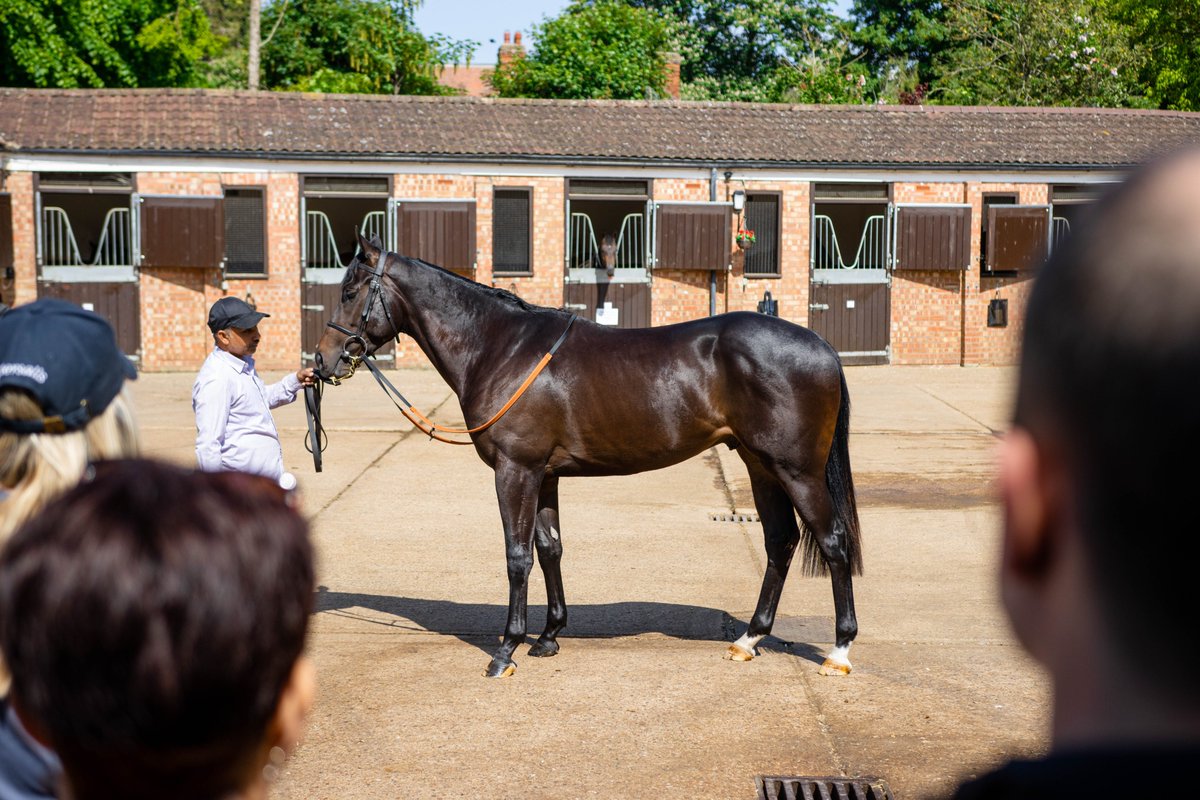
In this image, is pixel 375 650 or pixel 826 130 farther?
pixel 826 130

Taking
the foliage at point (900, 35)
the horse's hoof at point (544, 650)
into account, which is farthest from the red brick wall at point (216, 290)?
the foliage at point (900, 35)

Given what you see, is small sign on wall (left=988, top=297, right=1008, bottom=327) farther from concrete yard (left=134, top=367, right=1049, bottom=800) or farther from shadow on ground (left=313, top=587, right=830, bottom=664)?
shadow on ground (left=313, top=587, right=830, bottom=664)

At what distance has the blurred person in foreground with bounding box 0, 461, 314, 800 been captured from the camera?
3.80ft

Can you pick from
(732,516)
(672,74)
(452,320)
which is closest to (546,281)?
(732,516)

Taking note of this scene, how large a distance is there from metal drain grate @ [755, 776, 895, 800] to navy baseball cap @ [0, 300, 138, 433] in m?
3.01

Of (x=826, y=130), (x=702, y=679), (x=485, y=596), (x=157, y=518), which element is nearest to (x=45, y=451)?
(x=157, y=518)

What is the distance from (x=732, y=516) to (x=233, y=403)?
15.5 feet

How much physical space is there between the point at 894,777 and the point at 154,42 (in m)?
30.0

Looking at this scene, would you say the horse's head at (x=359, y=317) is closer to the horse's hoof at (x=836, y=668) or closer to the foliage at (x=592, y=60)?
the horse's hoof at (x=836, y=668)

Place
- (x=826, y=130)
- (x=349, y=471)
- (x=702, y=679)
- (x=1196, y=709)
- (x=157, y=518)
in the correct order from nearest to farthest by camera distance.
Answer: (x=1196, y=709) < (x=157, y=518) < (x=702, y=679) < (x=349, y=471) < (x=826, y=130)

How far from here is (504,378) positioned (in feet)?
21.0

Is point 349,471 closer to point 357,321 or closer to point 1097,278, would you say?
point 357,321

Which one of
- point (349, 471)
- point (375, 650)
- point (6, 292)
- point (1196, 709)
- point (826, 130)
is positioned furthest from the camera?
point (826, 130)

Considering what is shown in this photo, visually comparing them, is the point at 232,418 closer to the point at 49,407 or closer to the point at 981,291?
the point at 49,407
